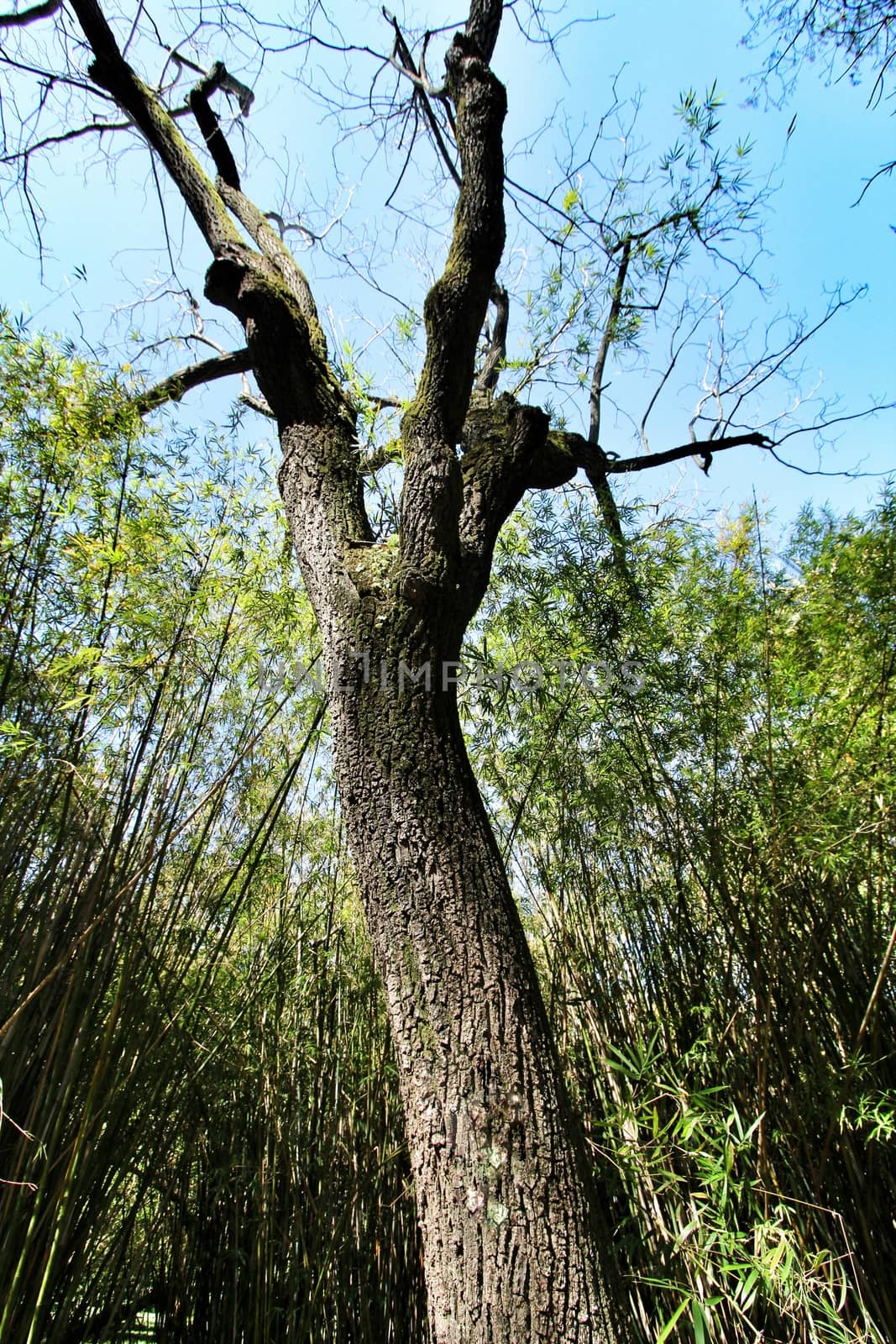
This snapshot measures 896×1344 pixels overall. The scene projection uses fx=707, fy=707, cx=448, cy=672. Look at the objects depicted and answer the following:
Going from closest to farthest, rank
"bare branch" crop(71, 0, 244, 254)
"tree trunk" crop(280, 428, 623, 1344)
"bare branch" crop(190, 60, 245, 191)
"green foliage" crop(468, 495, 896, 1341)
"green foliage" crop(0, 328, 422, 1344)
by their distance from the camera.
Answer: "tree trunk" crop(280, 428, 623, 1344) → "green foliage" crop(0, 328, 422, 1344) → "green foliage" crop(468, 495, 896, 1341) → "bare branch" crop(71, 0, 244, 254) → "bare branch" crop(190, 60, 245, 191)

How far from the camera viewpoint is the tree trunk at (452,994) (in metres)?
0.92

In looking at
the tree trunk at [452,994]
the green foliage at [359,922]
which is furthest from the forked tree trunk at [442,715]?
the green foliage at [359,922]

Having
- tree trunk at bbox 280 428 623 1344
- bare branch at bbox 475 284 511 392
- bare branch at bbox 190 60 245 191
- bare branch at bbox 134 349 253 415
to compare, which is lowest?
tree trunk at bbox 280 428 623 1344

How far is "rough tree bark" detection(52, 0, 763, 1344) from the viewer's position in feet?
3.09

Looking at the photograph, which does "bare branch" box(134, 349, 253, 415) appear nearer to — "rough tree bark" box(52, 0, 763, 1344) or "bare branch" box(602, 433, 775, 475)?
"rough tree bark" box(52, 0, 763, 1344)

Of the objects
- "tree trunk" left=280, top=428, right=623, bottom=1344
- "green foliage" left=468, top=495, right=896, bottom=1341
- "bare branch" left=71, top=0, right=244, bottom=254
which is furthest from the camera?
"bare branch" left=71, top=0, right=244, bottom=254

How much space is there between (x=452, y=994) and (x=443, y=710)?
53cm

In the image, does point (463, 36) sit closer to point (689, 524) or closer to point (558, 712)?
point (689, 524)

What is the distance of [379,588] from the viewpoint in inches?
61.1

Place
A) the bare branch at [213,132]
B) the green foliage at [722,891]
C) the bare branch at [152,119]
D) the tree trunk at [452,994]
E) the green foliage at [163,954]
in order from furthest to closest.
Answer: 1. the bare branch at [213,132]
2. the bare branch at [152,119]
3. the green foliage at [722,891]
4. the green foliage at [163,954]
5. the tree trunk at [452,994]

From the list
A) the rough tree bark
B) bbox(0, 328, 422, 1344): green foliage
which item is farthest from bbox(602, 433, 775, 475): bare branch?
bbox(0, 328, 422, 1344): green foliage

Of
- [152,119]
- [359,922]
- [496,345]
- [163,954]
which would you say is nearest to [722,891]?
[359,922]

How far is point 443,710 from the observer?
1.42m

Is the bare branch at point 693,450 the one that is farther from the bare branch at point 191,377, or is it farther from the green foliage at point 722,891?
the bare branch at point 191,377
